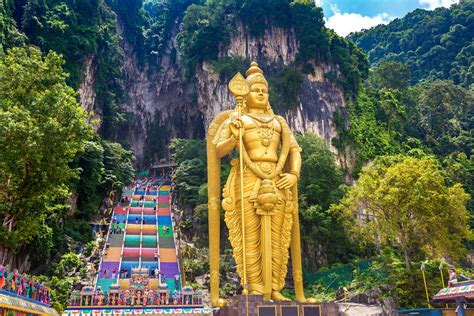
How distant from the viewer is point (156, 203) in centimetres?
2366

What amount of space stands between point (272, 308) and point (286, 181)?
206 centimetres

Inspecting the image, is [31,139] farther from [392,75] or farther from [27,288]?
[392,75]

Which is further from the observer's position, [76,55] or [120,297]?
[76,55]

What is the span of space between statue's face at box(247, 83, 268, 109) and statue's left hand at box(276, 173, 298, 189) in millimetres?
1344

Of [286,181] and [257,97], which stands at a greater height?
[257,97]

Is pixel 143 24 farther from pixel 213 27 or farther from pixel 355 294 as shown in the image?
pixel 355 294

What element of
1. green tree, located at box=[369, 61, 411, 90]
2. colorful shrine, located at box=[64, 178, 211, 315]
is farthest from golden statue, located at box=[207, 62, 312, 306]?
green tree, located at box=[369, 61, 411, 90]

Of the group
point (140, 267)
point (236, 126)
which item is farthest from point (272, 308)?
point (140, 267)

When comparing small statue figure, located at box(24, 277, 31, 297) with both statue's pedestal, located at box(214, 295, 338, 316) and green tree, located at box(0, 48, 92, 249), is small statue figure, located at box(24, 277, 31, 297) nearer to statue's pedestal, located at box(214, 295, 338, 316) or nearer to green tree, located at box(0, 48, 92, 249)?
green tree, located at box(0, 48, 92, 249)

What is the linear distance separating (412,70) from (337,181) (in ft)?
81.8

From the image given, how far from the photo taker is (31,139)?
923 cm

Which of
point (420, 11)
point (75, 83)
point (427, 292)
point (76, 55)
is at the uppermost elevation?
point (420, 11)

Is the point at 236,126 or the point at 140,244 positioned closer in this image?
the point at 236,126

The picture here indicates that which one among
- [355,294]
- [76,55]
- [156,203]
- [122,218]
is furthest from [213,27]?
[355,294]
